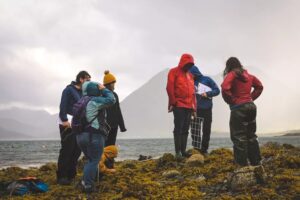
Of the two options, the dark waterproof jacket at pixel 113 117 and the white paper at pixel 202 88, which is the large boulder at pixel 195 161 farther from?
the white paper at pixel 202 88

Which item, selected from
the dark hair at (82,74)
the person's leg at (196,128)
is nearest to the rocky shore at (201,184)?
the person's leg at (196,128)

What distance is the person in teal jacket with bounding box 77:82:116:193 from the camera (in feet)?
20.7

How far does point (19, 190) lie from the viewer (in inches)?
264

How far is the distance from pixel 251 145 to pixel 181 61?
10.5 feet

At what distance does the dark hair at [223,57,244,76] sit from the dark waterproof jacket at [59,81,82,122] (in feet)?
10.7

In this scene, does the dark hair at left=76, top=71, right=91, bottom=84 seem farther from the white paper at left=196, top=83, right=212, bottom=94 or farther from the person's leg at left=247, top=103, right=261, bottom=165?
the white paper at left=196, top=83, right=212, bottom=94

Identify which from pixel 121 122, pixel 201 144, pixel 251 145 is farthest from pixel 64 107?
pixel 201 144

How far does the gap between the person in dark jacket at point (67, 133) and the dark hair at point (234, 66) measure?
2987mm

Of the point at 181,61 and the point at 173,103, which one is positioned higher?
the point at 181,61

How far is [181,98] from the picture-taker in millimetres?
9016

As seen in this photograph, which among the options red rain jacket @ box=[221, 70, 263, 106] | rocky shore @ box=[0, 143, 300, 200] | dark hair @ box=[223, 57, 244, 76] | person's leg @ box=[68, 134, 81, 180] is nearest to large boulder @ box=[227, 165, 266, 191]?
rocky shore @ box=[0, 143, 300, 200]

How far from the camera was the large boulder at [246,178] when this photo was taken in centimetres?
574

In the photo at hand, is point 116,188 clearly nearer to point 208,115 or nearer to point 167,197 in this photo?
point 167,197

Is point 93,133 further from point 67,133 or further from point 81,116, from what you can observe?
point 67,133
